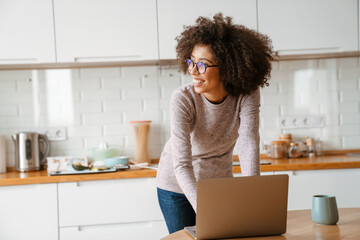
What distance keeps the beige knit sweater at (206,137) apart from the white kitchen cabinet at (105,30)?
1.16 meters

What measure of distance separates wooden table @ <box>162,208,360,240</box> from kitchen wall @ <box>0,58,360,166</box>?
1.88m

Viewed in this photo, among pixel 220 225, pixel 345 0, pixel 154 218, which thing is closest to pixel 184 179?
pixel 220 225

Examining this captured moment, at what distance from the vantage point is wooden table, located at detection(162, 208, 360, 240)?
1.31 m

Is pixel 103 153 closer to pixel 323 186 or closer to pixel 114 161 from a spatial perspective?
pixel 114 161

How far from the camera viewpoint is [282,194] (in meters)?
1.30

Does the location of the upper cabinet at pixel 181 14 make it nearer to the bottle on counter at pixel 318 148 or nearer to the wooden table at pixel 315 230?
the bottle on counter at pixel 318 148

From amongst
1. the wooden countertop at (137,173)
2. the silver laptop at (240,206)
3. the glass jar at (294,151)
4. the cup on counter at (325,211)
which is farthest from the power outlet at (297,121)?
the silver laptop at (240,206)

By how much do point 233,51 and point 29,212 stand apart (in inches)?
68.1

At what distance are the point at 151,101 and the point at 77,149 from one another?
676mm

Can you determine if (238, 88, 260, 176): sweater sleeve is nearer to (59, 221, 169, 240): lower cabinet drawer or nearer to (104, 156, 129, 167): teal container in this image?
(59, 221, 169, 240): lower cabinet drawer

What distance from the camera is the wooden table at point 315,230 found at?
1.31 metres

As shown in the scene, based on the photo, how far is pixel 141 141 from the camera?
10.5 ft

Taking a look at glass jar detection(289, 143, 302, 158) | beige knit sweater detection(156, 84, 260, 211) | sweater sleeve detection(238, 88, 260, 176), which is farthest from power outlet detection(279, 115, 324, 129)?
sweater sleeve detection(238, 88, 260, 176)

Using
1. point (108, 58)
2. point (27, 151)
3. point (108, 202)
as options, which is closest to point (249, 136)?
point (108, 202)
